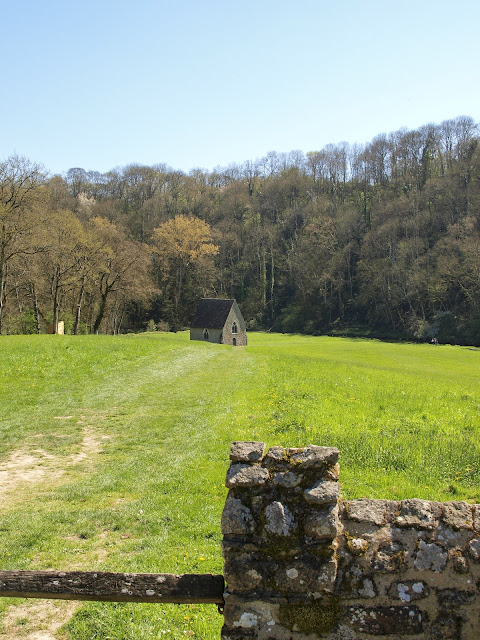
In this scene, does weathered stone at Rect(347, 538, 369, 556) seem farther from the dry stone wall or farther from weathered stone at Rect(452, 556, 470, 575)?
weathered stone at Rect(452, 556, 470, 575)

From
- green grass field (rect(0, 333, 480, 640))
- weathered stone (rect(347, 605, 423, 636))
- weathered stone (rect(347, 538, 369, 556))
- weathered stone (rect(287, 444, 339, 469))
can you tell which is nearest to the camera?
weathered stone (rect(347, 605, 423, 636))

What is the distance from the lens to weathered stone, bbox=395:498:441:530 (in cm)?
405

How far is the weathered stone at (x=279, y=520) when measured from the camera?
3.96 meters

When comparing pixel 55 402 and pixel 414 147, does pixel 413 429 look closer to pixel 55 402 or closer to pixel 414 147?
pixel 55 402

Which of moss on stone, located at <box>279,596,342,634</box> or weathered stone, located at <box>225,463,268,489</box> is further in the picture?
weathered stone, located at <box>225,463,268,489</box>

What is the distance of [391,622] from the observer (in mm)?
3889

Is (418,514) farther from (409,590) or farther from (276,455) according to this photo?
(276,455)

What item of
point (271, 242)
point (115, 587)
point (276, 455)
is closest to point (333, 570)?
point (276, 455)

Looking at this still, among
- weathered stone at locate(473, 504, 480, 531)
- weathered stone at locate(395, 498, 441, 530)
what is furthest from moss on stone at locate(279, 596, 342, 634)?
weathered stone at locate(473, 504, 480, 531)

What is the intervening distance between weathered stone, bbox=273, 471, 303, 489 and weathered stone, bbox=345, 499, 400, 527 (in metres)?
0.49

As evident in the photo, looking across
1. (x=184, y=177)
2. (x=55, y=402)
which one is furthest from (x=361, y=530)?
(x=184, y=177)

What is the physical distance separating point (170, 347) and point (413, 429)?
25.5 meters

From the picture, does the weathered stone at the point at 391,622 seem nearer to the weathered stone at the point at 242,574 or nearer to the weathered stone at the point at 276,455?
the weathered stone at the point at 242,574

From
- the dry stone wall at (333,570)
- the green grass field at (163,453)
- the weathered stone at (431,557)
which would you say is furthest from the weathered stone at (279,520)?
the green grass field at (163,453)
